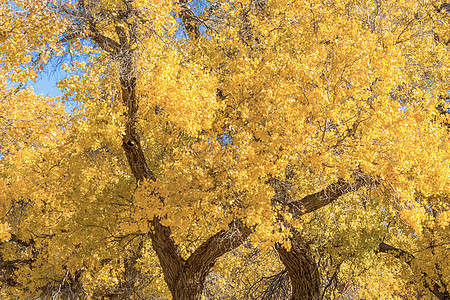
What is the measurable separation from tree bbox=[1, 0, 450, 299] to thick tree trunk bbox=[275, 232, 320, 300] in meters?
0.04

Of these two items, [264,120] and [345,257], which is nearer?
[264,120]

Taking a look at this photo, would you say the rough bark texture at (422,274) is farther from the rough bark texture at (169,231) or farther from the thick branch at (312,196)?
the thick branch at (312,196)

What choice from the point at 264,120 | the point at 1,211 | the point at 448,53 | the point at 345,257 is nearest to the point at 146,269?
the point at 1,211

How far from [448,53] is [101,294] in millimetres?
15133

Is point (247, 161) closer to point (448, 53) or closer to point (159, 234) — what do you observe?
point (159, 234)

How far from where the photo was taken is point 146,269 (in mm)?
13367

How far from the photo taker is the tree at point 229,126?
26.5ft

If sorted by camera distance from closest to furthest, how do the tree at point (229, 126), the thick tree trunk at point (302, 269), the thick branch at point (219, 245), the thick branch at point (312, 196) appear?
1. the tree at point (229, 126)
2. the thick branch at point (312, 196)
3. the thick branch at point (219, 245)
4. the thick tree trunk at point (302, 269)

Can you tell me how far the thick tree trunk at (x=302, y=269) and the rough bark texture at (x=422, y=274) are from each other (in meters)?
3.47

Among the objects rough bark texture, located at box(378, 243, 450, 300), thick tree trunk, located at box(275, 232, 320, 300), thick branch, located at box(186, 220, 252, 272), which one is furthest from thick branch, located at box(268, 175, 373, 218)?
rough bark texture, located at box(378, 243, 450, 300)

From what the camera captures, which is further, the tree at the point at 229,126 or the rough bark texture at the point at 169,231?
the rough bark texture at the point at 169,231

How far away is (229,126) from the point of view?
318 inches

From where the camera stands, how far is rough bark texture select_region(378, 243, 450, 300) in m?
12.5

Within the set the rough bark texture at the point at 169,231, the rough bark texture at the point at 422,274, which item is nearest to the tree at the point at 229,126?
the rough bark texture at the point at 169,231
